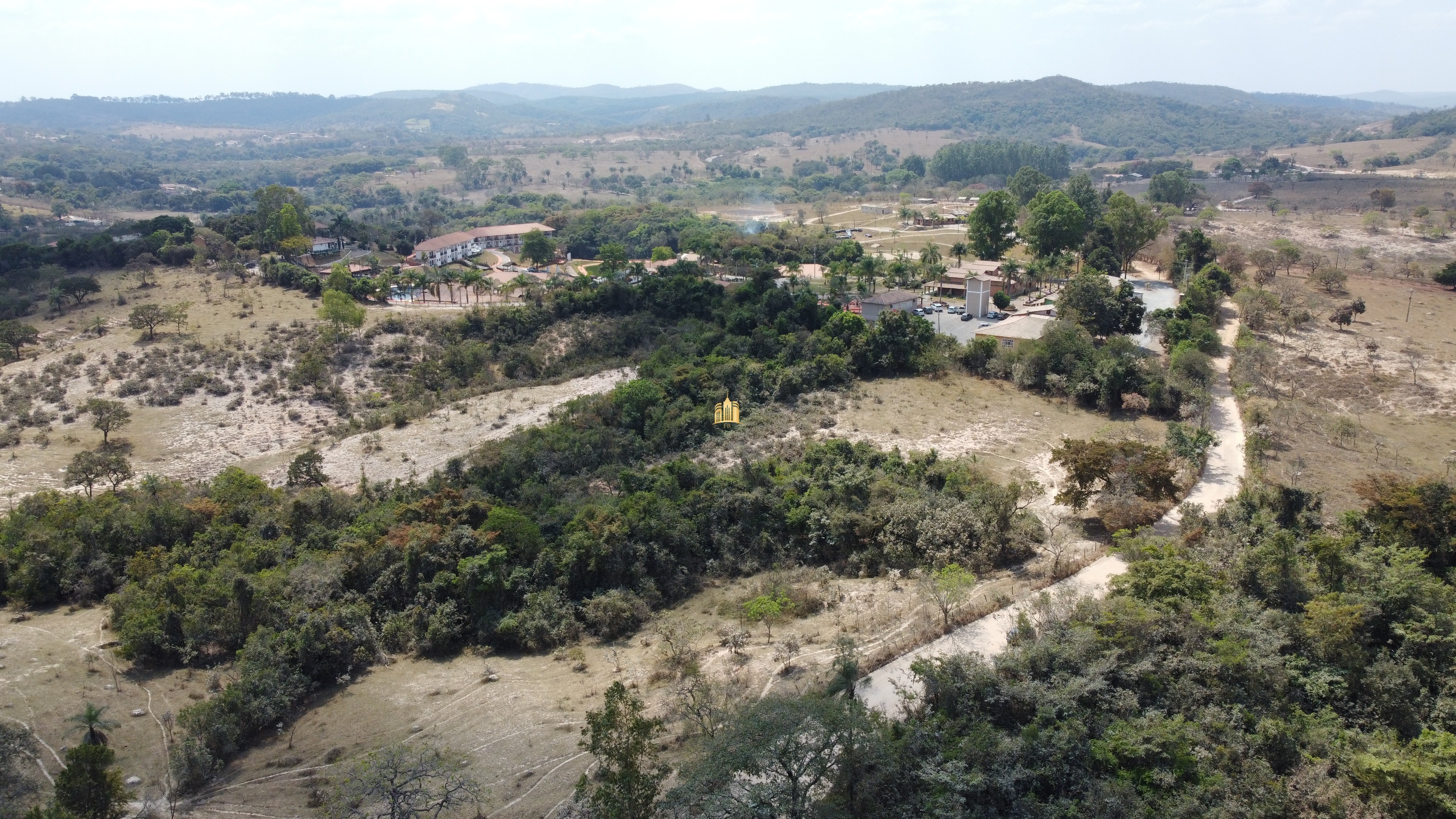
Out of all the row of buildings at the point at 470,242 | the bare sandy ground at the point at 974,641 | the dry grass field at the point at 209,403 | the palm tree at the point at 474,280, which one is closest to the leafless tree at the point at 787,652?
the bare sandy ground at the point at 974,641

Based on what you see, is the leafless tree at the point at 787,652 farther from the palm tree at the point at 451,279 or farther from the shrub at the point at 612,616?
the palm tree at the point at 451,279

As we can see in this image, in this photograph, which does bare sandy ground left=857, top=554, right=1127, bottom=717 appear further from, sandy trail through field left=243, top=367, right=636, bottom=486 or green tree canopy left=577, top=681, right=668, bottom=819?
sandy trail through field left=243, top=367, right=636, bottom=486

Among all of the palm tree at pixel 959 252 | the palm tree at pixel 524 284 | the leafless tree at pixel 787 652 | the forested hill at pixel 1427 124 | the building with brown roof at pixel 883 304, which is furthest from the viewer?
the forested hill at pixel 1427 124

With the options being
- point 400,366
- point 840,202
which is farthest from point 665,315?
point 840,202

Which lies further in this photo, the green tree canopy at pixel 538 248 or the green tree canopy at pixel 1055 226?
the green tree canopy at pixel 538 248

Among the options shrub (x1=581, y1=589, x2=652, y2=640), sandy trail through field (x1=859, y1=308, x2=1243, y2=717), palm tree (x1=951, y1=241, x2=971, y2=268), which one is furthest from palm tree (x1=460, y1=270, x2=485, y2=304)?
sandy trail through field (x1=859, y1=308, x2=1243, y2=717)

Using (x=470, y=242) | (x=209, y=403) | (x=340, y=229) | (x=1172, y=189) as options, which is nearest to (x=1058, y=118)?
(x=1172, y=189)

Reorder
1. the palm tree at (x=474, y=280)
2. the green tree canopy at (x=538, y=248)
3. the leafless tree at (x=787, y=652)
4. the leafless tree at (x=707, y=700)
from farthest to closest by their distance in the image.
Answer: the green tree canopy at (x=538, y=248)
the palm tree at (x=474, y=280)
the leafless tree at (x=787, y=652)
the leafless tree at (x=707, y=700)
